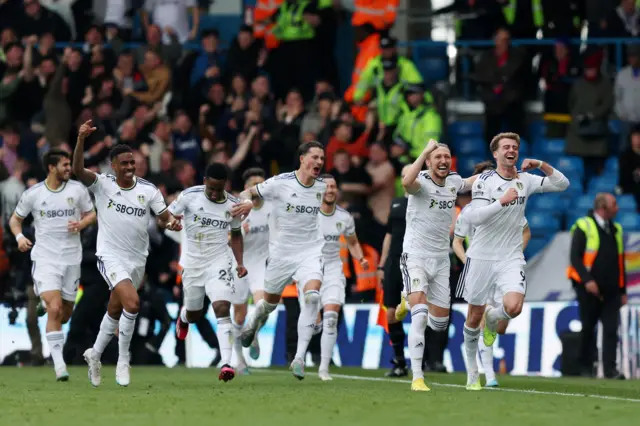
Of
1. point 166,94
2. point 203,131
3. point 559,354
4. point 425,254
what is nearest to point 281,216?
point 425,254

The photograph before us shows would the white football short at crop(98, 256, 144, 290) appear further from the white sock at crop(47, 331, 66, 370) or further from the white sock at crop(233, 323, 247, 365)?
the white sock at crop(233, 323, 247, 365)

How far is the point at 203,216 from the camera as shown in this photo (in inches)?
711

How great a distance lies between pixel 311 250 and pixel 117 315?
258 centimetres

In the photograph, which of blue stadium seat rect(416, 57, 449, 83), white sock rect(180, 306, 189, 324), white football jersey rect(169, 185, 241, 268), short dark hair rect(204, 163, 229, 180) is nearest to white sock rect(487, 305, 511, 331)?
white football jersey rect(169, 185, 241, 268)

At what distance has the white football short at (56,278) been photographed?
1908 centimetres

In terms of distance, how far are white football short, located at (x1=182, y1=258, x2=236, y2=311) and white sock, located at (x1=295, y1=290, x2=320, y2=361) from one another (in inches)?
33.8

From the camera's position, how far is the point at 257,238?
835 inches

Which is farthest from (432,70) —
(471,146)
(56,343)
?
(56,343)

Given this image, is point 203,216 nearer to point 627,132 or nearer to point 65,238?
point 65,238

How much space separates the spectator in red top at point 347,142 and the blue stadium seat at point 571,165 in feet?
10.8

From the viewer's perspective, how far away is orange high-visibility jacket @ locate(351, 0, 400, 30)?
26.6 metres

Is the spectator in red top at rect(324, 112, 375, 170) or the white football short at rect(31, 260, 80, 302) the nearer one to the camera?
the white football short at rect(31, 260, 80, 302)

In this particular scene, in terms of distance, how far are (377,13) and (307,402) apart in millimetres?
13036

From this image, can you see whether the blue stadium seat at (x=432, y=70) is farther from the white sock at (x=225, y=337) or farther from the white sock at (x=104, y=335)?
the white sock at (x=104, y=335)
